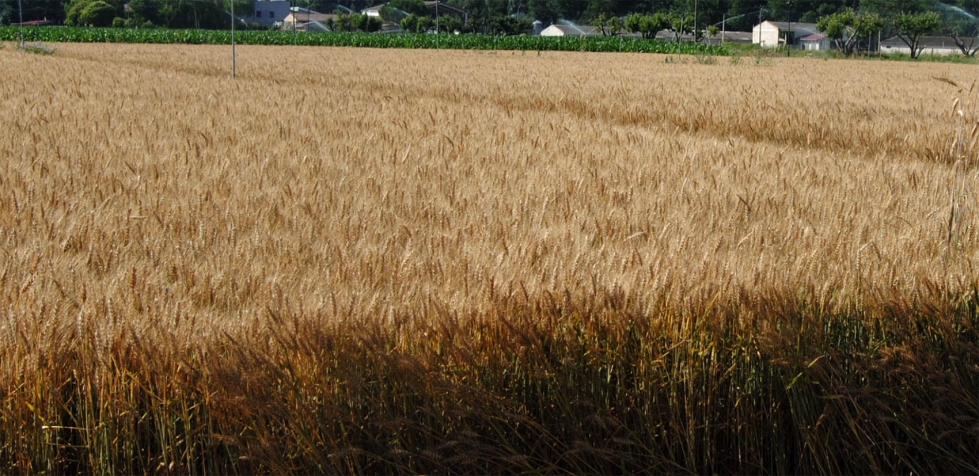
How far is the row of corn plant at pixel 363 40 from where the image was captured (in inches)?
1983

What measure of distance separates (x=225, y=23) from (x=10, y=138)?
239ft

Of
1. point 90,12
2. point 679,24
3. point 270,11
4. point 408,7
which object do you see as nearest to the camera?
point 679,24

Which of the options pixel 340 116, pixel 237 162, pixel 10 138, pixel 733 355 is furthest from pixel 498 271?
pixel 340 116

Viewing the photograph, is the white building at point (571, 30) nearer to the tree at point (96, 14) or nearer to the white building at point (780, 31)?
the white building at point (780, 31)

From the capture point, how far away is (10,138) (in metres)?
6.35

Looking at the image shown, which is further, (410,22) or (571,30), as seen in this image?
(571,30)

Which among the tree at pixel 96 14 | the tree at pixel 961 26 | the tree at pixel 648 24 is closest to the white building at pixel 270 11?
the tree at pixel 96 14

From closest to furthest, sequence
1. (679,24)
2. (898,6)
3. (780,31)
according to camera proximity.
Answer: (679,24) → (898,6) → (780,31)

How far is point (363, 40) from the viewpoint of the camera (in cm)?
5316

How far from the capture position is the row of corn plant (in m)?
50.4

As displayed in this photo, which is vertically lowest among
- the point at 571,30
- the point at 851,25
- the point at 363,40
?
the point at 363,40

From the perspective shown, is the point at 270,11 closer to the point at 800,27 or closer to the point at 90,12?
the point at 90,12

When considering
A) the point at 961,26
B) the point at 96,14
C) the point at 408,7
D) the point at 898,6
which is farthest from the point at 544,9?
the point at 96,14

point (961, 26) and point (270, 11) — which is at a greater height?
point (270, 11)
